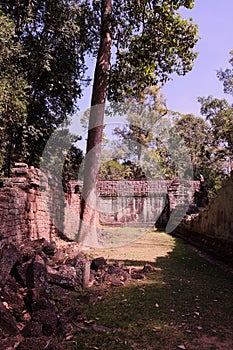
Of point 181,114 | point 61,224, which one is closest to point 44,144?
point 61,224

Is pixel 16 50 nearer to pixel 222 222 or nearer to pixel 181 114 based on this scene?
pixel 222 222

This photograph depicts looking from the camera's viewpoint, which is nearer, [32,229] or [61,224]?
[32,229]

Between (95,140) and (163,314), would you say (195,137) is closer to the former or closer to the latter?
(95,140)

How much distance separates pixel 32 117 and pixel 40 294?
9.45 meters

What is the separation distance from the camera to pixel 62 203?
12.8m

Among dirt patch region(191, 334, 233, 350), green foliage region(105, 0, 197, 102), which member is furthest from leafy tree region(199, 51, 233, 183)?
dirt patch region(191, 334, 233, 350)

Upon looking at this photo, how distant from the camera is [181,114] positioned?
118 feet

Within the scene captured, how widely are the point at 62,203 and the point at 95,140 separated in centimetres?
297

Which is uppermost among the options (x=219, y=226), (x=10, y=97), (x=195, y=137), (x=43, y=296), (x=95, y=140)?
(x=195, y=137)

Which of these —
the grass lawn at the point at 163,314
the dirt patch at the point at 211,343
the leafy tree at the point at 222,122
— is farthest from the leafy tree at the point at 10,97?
the leafy tree at the point at 222,122

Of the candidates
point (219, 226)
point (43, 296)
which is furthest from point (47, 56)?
point (43, 296)

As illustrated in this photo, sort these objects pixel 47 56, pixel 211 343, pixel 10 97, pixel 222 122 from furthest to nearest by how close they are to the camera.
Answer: pixel 222 122
pixel 47 56
pixel 10 97
pixel 211 343

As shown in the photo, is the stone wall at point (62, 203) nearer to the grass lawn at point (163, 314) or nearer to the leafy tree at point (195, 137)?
the grass lawn at point (163, 314)

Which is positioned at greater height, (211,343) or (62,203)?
(62,203)
